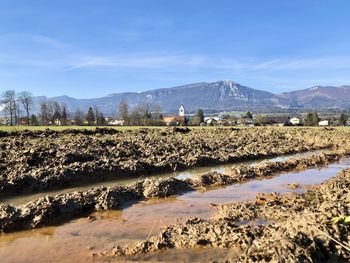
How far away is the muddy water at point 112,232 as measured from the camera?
347 inches

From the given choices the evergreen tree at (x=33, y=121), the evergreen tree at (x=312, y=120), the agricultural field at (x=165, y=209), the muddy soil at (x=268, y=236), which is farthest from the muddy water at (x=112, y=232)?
the evergreen tree at (x=312, y=120)

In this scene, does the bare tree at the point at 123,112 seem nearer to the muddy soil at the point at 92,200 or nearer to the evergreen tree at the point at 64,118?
the evergreen tree at the point at 64,118

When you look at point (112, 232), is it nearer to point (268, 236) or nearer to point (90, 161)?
point (268, 236)

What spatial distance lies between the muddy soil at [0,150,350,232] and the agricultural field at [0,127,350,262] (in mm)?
32

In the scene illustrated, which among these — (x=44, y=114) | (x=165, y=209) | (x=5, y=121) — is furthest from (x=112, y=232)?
(x=5, y=121)

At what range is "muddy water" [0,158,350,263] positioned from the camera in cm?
880

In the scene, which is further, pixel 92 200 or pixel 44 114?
pixel 44 114

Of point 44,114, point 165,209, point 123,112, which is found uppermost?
point 44,114

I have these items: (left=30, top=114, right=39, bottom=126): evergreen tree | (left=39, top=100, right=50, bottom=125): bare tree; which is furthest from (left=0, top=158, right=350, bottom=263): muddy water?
(left=39, top=100, right=50, bottom=125): bare tree

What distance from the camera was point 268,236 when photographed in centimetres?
908

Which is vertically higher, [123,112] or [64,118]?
[123,112]

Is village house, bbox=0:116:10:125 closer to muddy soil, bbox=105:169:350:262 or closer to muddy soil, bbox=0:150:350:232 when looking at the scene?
muddy soil, bbox=0:150:350:232

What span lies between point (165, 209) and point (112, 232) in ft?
9.31

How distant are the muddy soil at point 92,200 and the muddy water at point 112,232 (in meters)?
0.42
